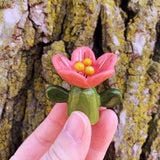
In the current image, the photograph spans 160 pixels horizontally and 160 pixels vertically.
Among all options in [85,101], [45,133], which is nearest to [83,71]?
[85,101]

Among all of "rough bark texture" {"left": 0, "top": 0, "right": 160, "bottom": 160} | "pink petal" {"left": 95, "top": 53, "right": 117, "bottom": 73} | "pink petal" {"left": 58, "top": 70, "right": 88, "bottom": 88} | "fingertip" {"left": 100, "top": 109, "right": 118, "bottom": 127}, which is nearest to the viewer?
"pink petal" {"left": 58, "top": 70, "right": 88, "bottom": 88}

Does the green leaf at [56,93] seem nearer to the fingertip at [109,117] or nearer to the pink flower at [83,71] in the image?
the pink flower at [83,71]

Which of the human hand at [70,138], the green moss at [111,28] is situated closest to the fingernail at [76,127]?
the human hand at [70,138]

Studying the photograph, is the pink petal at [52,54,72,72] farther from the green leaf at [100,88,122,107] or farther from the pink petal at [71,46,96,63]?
the green leaf at [100,88,122,107]

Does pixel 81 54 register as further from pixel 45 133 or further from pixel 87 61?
pixel 45 133

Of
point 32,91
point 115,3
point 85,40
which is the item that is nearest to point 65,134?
point 32,91

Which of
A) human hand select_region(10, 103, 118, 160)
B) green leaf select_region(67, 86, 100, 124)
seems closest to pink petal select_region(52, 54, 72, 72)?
green leaf select_region(67, 86, 100, 124)
